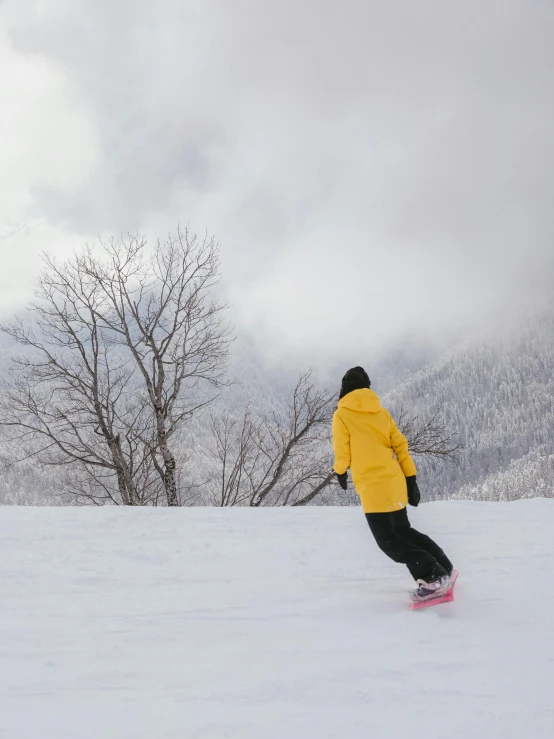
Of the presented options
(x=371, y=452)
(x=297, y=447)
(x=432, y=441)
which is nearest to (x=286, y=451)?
(x=297, y=447)

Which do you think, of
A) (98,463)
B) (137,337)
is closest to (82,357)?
(137,337)

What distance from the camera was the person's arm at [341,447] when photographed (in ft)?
12.5

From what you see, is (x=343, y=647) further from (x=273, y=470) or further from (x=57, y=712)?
(x=273, y=470)

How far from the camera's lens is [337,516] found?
6.71 m

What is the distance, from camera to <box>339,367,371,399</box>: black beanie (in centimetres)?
399

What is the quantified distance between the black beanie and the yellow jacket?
0.09 m

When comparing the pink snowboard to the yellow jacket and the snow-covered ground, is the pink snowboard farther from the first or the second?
the yellow jacket

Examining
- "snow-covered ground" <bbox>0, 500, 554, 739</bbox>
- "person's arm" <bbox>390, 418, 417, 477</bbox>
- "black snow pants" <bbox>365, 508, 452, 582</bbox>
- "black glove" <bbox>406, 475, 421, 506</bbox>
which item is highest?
"person's arm" <bbox>390, 418, 417, 477</bbox>

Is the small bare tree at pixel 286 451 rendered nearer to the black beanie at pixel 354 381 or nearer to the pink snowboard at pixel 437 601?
the black beanie at pixel 354 381

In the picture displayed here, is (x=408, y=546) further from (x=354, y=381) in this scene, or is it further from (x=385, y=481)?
(x=354, y=381)

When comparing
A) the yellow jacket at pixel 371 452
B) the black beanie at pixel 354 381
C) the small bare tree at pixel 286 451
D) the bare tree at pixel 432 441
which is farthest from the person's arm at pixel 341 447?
the small bare tree at pixel 286 451

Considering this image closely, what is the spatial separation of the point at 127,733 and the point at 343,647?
1.38 meters

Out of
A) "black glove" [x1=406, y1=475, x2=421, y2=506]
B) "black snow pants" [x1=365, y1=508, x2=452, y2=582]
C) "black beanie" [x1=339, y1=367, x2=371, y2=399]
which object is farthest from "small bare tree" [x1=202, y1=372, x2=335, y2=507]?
"black snow pants" [x1=365, y1=508, x2=452, y2=582]

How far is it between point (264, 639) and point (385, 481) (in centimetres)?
147
